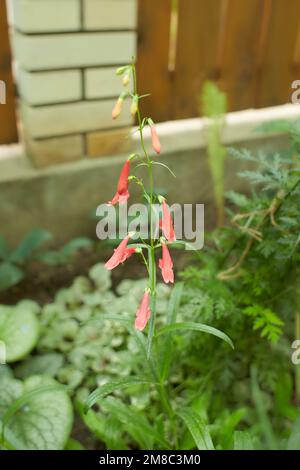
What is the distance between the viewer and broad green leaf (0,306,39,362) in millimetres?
1483

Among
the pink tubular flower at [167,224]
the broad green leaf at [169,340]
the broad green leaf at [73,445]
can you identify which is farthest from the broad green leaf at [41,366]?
the pink tubular flower at [167,224]

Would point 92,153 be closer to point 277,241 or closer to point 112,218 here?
point 112,218

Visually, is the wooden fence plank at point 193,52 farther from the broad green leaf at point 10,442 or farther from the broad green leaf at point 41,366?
the broad green leaf at point 10,442

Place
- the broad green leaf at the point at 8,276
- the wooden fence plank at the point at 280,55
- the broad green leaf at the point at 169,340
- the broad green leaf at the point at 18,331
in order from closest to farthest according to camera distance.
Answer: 1. the broad green leaf at the point at 169,340
2. the broad green leaf at the point at 18,331
3. the broad green leaf at the point at 8,276
4. the wooden fence plank at the point at 280,55

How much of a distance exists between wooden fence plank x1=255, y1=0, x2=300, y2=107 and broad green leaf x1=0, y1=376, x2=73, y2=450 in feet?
5.92

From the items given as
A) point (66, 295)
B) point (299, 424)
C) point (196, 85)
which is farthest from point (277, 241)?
point (196, 85)

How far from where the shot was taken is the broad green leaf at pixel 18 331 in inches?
58.4

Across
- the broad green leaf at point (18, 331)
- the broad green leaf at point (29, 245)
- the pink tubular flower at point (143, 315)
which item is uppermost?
the pink tubular flower at point (143, 315)

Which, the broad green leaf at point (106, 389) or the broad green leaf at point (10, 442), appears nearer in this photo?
the broad green leaf at point (106, 389)

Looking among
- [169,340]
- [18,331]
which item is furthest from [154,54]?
[169,340]

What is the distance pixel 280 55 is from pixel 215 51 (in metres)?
0.39

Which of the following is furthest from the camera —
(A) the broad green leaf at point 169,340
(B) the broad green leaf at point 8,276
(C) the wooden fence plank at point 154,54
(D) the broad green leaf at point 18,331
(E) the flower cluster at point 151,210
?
(C) the wooden fence plank at point 154,54

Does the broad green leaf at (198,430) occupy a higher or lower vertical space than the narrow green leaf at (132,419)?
higher

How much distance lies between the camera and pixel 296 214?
1132 mm
